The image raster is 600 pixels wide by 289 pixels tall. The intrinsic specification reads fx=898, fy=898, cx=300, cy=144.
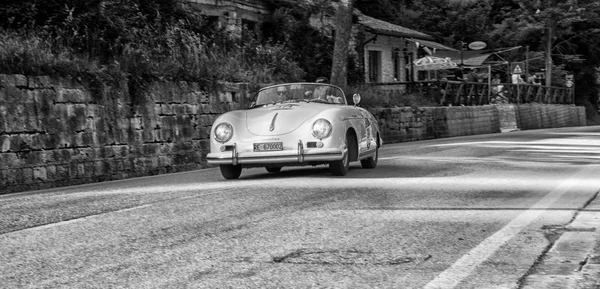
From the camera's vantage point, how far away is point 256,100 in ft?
43.0

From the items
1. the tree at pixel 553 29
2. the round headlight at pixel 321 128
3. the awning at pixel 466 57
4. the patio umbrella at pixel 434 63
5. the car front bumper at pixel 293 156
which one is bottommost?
the car front bumper at pixel 293 156

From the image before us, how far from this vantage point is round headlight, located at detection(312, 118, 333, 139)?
11.5 metres

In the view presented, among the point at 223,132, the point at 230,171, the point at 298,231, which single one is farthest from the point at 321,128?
the point at 298,231

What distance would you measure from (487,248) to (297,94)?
7.28 m

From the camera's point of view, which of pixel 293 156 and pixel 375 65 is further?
pixel 375 65

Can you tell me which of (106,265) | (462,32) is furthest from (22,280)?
(462,32)

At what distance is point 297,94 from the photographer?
12945 mm

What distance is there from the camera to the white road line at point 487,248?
16.1 ft

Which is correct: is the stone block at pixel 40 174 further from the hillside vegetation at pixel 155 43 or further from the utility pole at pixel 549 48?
the utility pole at pixel 549 48

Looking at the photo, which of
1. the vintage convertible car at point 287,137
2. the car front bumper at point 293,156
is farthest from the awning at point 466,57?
the car front bumper at point 293,156

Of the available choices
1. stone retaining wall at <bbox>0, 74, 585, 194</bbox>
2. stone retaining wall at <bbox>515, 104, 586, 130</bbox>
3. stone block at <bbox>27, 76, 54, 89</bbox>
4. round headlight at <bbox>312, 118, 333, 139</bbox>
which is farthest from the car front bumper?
stone retaining wall at <bbox>515, 104, 586, 130</bbox>

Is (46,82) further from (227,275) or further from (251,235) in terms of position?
(227,275)

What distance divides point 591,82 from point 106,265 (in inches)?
2272

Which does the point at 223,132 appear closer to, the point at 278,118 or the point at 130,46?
the point at 278,118
